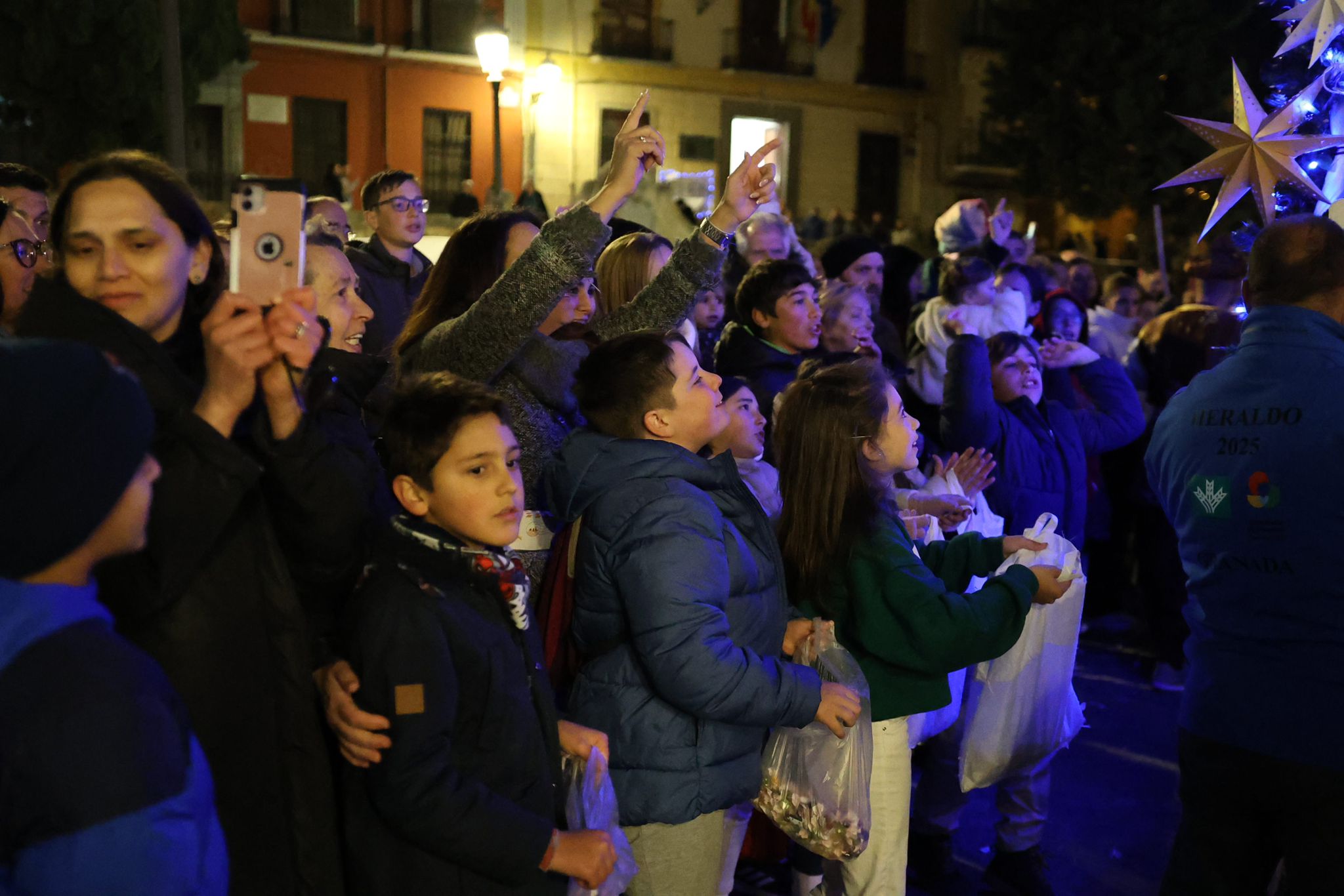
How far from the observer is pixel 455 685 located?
2084mm

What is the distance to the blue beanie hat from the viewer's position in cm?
134

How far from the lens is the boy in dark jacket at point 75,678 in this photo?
4.42ft

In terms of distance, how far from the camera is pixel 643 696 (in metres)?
2.73

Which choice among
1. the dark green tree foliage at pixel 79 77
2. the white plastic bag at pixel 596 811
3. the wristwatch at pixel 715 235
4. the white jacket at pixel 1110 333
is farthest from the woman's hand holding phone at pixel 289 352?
the dark green tree foliage at pixel 79 77

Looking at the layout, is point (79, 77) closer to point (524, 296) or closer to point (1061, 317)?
point (1061, 317)

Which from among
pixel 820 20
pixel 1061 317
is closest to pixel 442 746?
pixel 1061 317

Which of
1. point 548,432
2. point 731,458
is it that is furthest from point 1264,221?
point 548,432

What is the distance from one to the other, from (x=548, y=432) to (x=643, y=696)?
0.79 m

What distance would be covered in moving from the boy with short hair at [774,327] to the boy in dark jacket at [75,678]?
133 inches

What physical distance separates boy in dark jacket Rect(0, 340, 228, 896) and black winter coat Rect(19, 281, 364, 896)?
0.97ft

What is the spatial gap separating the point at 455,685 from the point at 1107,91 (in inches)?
913

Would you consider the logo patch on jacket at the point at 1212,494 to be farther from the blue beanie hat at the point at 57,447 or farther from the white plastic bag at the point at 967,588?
the blue beanie hat at the point at 57,447

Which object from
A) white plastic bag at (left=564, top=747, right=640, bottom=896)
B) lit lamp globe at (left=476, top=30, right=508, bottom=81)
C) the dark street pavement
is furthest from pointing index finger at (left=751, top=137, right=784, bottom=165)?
A: lit lamp globe at (left=476, top=30, right=508, bottom=81)

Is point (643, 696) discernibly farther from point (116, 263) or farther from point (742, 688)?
point (116, 263)
